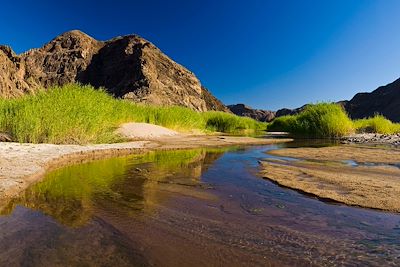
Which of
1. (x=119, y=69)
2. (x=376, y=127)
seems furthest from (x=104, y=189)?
(x=119, y=69)

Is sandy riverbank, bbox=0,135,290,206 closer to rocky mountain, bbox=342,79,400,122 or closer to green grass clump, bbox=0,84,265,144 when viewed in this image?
green grass clump, bbox=0,84,265,144

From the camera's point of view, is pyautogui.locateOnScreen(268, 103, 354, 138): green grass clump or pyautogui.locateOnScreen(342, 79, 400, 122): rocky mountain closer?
pyautogui.locateOnScreen(268, 103, 354, 138): green grass clump

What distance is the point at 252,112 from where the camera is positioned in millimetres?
128250

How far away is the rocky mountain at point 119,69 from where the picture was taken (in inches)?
2717

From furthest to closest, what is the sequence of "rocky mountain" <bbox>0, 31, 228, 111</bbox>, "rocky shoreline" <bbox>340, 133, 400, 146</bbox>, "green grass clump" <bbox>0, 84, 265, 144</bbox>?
"rocky mountain" <bbox>0, 31, 228, 111</bbox> → "rocky shoreline" <bbox>340, 133, 400, 146</bbox> → "green grass clump" <bbox>0, 84, 265, 144</bbox>

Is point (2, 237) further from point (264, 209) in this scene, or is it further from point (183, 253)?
point (264, 209)

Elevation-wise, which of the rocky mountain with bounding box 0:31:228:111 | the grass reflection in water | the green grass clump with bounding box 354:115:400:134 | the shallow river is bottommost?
the shallow river

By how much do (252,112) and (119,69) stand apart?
6403 centimetres

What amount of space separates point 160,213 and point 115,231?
25.8 inches

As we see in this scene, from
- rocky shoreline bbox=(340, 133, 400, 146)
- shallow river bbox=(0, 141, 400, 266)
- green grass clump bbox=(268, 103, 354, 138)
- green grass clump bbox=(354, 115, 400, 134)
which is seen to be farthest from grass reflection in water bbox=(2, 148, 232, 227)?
green grass clump bbox=(354, 115, 400, 134)

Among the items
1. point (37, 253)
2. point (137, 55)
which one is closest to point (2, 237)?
point (37, 253)

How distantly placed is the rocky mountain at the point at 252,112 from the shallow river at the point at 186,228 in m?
117

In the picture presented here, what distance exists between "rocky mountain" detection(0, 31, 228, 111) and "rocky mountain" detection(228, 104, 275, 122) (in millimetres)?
32043

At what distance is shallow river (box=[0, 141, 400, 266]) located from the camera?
2305mm
